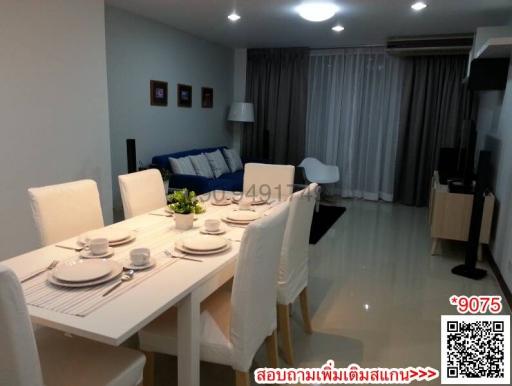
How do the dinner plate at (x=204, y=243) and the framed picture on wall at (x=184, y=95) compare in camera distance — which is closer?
→ the dinner plate at (x=204, y=243)

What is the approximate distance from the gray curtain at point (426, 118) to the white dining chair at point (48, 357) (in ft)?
17.8

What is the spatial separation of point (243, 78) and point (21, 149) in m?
4.54

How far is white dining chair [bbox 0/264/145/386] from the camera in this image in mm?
1081

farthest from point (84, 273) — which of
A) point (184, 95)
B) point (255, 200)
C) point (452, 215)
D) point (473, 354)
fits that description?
point (184, 95)

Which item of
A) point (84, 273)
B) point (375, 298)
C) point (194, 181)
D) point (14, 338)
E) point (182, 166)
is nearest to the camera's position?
point (14, 338)

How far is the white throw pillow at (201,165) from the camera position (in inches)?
211

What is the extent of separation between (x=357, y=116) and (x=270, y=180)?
12.1ft

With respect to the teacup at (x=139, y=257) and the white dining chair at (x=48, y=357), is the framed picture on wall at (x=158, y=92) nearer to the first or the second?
the teacup at (x=139, y=257)

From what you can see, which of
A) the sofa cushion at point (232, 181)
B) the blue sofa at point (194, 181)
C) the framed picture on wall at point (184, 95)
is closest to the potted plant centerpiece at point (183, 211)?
the blue sofa at point (194, 181)

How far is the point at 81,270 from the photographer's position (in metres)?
1.57

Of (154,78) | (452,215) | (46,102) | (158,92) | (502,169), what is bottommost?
(452,215)

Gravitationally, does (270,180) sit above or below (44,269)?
above

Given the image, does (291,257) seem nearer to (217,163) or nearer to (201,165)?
(201,165)

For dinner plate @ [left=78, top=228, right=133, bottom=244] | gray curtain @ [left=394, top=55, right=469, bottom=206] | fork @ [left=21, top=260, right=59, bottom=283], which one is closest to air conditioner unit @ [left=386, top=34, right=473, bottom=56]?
gray curtain @ [left=394, top=55, right=469, bottom=206]
